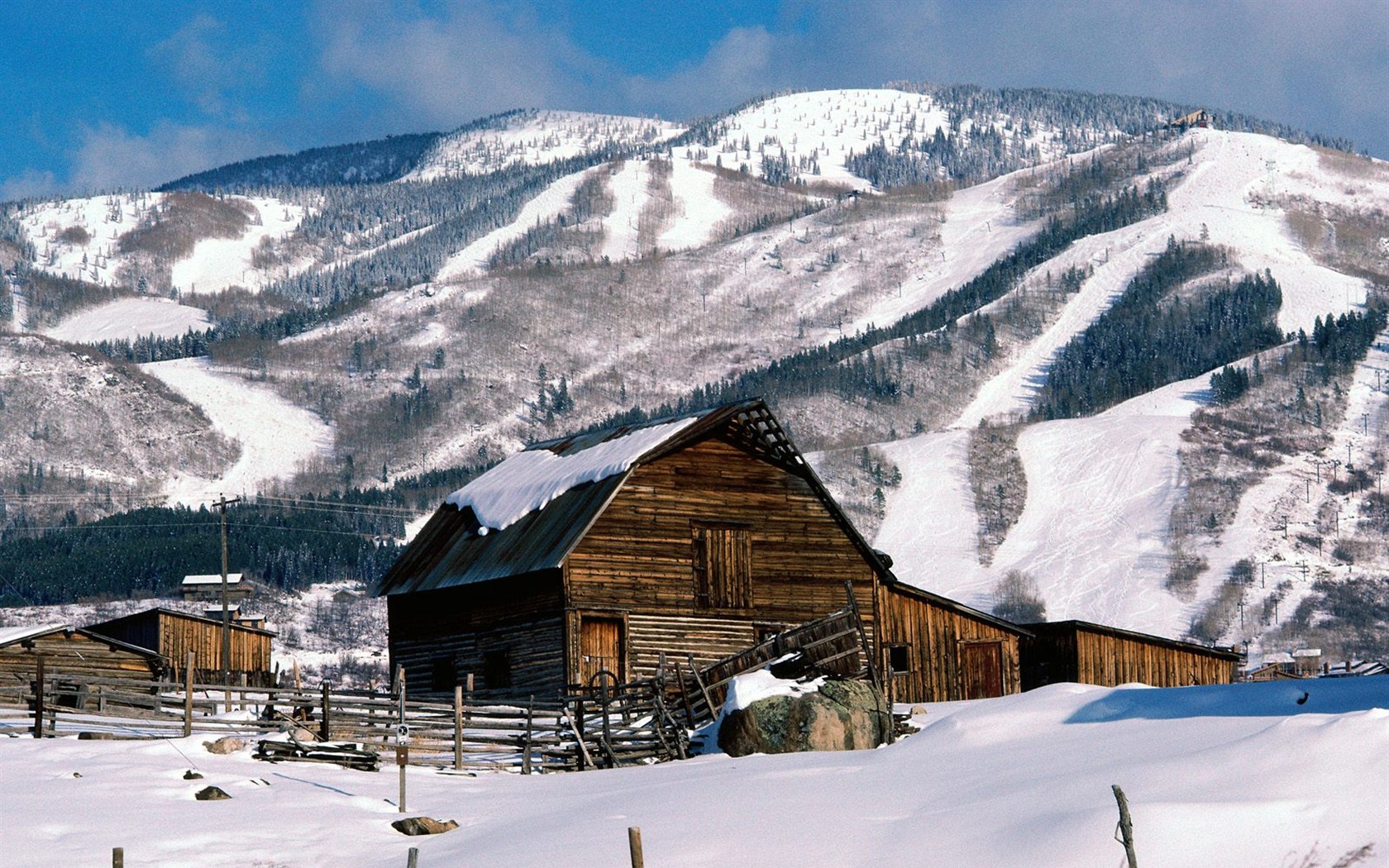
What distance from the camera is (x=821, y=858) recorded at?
77.5ft

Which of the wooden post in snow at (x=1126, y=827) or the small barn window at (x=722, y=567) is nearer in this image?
the wooden post in snow at (x=1126, y=827)

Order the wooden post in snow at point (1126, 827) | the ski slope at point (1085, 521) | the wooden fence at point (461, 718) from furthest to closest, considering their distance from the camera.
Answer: the ski slope at point (1085, 521), the wooden fence at point (461, 718), the wooden post in snow at point (1126, 827)

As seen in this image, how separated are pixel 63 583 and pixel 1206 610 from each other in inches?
3377

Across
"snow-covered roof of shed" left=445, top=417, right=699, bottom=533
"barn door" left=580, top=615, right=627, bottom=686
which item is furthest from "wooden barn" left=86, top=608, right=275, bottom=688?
"barn door" left=580, top=615, right=627, bottom=686

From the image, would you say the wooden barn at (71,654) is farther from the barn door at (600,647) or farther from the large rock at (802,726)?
the large rock at (802,726)

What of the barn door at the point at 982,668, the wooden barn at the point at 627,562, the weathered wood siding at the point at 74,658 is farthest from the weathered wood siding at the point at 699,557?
the weathered wood siding at the point at 74,658

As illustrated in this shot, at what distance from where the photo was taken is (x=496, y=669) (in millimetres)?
48062

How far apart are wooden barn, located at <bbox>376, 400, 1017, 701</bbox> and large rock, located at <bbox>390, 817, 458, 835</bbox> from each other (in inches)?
671

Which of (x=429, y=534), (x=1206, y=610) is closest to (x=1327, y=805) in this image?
(x=429, y=534)

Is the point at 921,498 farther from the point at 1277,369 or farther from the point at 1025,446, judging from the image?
the point at 1277,369

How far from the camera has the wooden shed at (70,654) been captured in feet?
196

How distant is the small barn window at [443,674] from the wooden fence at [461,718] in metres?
8.57

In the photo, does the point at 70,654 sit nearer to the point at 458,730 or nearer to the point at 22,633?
the point at 22,633

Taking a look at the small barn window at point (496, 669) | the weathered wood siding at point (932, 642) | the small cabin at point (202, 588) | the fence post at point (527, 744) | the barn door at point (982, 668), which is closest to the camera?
the fence post at point (527, 744)
